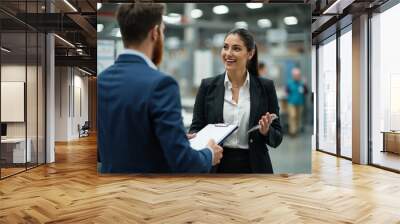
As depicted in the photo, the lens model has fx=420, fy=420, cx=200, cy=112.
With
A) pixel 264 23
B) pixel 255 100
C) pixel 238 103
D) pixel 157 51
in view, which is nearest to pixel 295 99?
pixel 264 23

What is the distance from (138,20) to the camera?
4.90ft

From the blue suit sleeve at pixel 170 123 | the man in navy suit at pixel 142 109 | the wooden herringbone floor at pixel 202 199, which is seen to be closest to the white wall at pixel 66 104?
the wooden herringbone floor at pixel 202 199

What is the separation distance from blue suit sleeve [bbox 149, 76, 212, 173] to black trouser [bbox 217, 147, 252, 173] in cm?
203

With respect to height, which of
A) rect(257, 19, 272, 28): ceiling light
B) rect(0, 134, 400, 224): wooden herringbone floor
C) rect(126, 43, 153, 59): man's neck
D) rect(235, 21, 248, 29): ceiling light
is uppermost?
rect(257, 19, 272, 28): ceiling light

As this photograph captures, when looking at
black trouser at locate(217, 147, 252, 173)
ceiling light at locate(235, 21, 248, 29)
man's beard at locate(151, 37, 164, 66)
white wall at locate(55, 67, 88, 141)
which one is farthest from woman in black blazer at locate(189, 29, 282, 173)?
white wall at locate(55, 67, 88, 141)

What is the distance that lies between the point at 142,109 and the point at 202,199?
391cm

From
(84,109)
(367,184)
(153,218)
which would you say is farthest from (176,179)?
(84,109)

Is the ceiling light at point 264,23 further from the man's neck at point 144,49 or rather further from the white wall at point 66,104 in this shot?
the white wall at point 66,104

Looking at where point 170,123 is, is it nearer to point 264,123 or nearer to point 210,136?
→ point 210,136

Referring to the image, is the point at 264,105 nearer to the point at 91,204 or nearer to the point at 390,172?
the point at 91,204

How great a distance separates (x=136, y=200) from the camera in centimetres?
510

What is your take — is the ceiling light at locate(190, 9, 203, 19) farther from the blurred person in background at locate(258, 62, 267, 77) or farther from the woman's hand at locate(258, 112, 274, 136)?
the woman's hand at locate(258, 112, 274, 136)

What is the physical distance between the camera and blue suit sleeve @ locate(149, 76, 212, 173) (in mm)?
1365

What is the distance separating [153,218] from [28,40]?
5.08 metres
